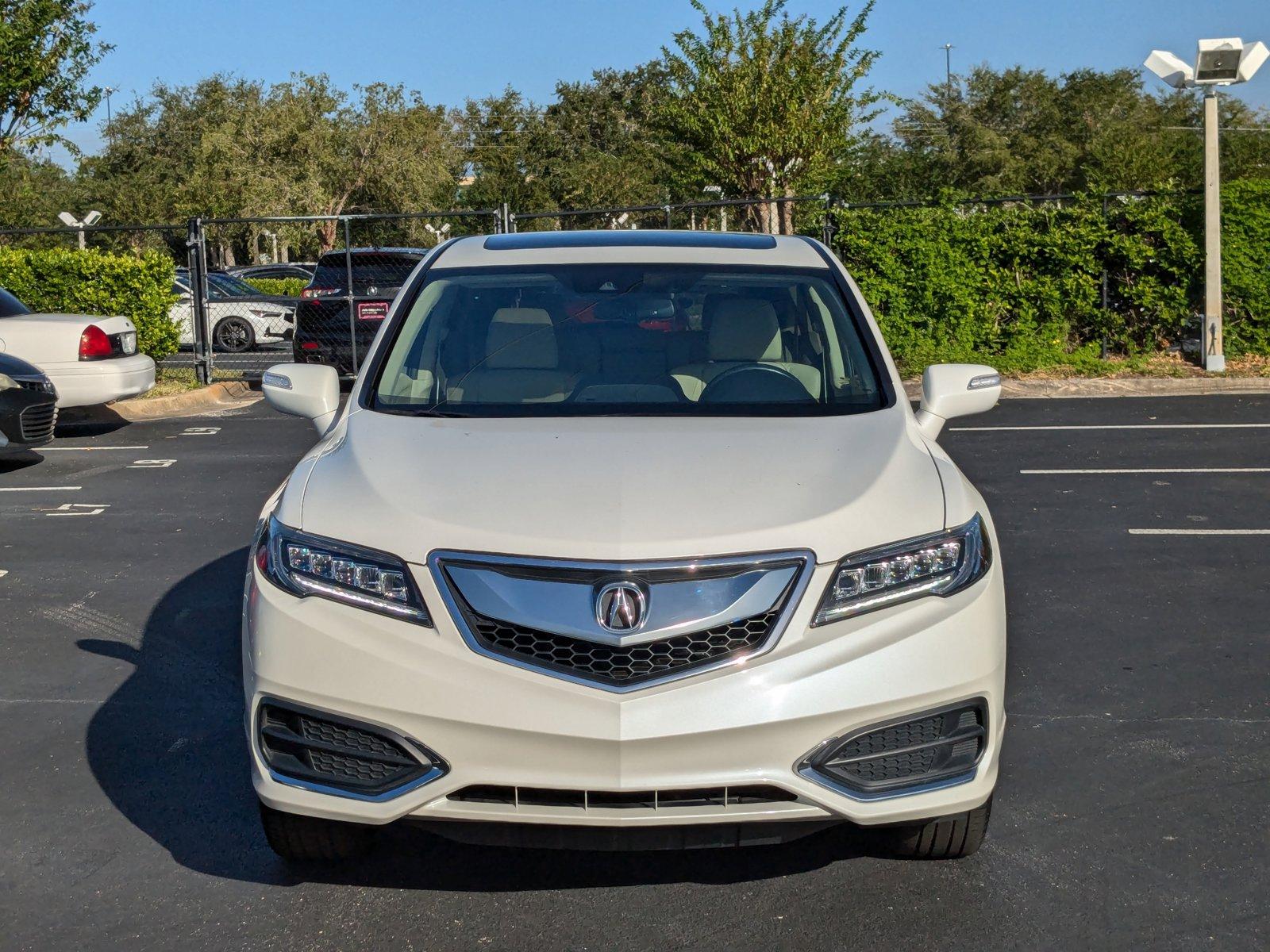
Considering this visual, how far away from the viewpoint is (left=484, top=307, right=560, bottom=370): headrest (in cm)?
473

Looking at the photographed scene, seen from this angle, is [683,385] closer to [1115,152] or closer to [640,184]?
[1115,152]

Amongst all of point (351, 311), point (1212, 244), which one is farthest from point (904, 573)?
point (351, 311)

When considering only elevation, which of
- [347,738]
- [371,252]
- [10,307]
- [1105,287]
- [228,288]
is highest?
[371,252]

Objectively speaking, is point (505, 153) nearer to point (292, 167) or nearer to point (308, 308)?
point (292, 167)

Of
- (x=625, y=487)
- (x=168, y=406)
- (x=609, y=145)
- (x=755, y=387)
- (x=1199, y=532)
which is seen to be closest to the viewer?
(x=625, y=487)

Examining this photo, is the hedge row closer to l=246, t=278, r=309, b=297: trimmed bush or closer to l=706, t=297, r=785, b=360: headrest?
l=706, t=297, r=785, b=360: headrest

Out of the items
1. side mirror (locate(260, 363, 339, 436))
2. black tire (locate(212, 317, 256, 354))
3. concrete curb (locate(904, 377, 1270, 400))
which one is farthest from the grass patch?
side mirror (locate(260, 363, 339, 436))

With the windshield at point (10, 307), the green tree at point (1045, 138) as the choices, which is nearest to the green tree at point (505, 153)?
the green tree at point (1045, 138)

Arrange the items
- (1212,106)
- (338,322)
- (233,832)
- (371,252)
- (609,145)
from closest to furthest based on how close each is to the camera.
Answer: (233,832)
(1212,106)
(338,322)
(371,252)
(609,145)

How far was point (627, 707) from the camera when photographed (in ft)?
10.5

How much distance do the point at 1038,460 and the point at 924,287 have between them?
6815 mm

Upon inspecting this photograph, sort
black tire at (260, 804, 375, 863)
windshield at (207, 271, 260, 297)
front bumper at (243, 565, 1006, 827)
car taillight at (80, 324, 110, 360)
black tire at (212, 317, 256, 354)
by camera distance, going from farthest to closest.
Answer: windshield at (207, 271, 260, 297) → black tire at (212, 317, 256, 354) → car taillight at (80, 324, 110, 360) → black tire at (260, 804, 375, 863) → front bumper at (243, 565, 1006, 827)

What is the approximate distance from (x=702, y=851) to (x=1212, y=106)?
49.9 ft

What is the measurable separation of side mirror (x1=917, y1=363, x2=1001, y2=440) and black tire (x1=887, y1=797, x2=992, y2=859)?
134cm
